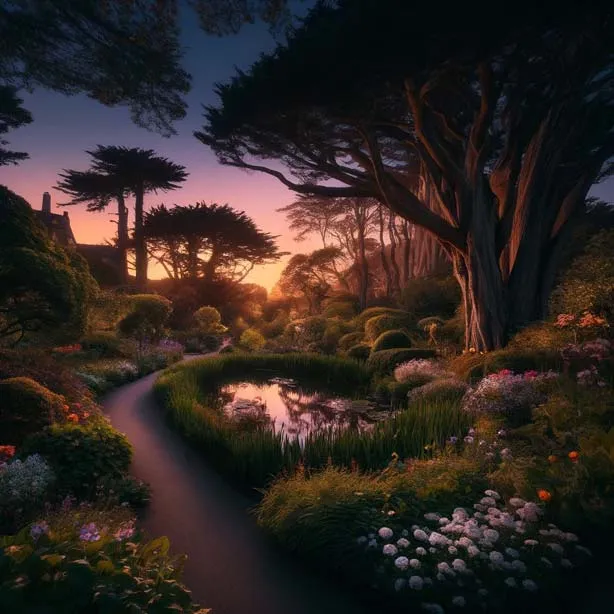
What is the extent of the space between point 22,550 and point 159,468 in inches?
155

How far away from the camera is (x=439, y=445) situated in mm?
5875

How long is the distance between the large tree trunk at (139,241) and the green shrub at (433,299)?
18144 millimetres

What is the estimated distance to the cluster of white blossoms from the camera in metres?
3.11

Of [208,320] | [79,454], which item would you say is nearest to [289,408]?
[79,454]

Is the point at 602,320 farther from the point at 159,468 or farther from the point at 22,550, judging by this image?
the point at 22,550

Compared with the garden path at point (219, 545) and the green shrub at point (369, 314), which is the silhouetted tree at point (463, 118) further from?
the garden path at point (219, 545)

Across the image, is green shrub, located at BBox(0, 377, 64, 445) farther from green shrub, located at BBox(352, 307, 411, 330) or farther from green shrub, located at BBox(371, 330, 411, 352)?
green shrub, located at BBox(352, 307, 411, 330)

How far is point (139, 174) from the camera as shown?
1083 inches

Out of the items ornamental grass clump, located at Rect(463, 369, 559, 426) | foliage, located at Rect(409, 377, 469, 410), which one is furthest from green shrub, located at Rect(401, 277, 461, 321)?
ornamental grass clump, located at Rect(463, 369, 559, 426)

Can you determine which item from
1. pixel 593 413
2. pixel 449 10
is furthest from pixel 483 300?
pixel 449 10

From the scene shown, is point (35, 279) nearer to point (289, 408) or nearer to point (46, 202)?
point (289, 408)

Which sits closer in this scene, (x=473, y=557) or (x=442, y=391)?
(x=473, y=557)

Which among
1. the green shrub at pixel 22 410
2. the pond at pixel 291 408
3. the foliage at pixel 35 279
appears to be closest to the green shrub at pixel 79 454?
the green shrub at pixel 22 410

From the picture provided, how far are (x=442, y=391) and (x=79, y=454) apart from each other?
6.67m
